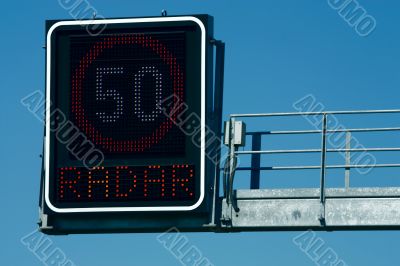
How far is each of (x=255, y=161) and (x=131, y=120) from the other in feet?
6.66

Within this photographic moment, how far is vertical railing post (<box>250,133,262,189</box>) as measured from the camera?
4191cm

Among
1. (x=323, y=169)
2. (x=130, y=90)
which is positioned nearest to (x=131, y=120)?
(x=130, y=90)

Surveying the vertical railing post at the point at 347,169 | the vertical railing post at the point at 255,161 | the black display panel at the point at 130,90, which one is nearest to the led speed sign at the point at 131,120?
the black display panel at the point at 130,90

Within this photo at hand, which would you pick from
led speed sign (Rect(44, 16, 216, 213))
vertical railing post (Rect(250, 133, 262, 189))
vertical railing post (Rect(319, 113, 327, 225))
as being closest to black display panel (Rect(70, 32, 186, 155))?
led speed sign (Rect(44, 16, 216, 213))

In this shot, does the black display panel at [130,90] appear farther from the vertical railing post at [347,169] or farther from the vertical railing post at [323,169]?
the vertical railing post at [347,169]

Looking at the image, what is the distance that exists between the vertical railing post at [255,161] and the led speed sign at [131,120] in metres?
0.79

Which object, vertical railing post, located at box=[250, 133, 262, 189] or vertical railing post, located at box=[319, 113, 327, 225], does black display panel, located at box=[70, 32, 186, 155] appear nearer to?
vertical railing post, located at box=[250, 133, 262, 189]

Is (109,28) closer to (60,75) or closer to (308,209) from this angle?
(60,75)

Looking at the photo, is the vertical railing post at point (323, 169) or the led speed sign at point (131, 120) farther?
the led speed sign at point (131, 120)

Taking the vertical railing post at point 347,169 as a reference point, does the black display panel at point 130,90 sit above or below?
above

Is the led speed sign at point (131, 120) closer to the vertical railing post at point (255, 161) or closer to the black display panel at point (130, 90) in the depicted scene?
the black display panel at point (130, 90)

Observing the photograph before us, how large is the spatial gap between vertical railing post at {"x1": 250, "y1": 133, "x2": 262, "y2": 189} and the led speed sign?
31.0 inches

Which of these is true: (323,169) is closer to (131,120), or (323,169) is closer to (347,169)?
(347,169)

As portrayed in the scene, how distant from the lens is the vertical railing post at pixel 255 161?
41.9 m
